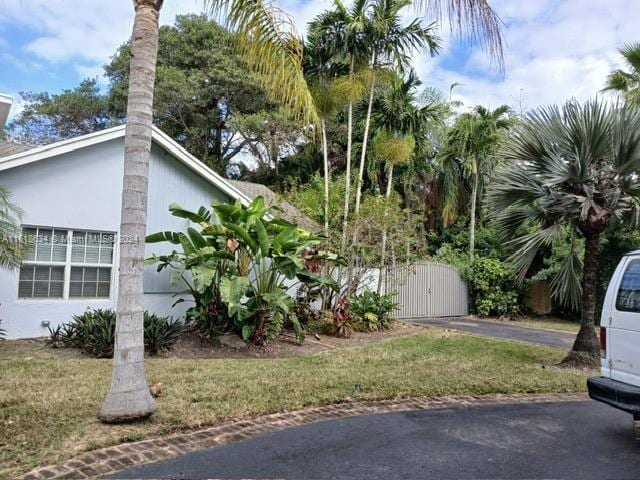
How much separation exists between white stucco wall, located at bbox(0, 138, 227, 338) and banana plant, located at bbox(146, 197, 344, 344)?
142cm

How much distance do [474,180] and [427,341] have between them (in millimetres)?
11792

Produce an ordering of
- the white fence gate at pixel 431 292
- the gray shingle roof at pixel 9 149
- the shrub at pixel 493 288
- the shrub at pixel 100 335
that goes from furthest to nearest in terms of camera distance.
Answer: the shrub at pixel 493 288 < the white fence gate at pixel 431 292 < the gray shingle roof at pixel 9 149 < the shrub at pixel 100 335

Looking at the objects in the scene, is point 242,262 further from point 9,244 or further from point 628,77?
point 628,77

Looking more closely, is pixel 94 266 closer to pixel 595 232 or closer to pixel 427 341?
pixel 427 341

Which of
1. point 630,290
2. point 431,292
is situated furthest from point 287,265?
point 431,292

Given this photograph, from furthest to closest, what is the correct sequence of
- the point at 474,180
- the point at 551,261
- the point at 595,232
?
the point at 474,180, the point at 551,261, the point at 595,232

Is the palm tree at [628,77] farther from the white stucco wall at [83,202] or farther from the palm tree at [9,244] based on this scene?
the palm tree at [9,244]

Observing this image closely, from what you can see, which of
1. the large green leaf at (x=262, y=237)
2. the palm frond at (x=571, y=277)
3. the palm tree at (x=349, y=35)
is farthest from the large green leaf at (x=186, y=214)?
the palm frond at (x=571, y=277)

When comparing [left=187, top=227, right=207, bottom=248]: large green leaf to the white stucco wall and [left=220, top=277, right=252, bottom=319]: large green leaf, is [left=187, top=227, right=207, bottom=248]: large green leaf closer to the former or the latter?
[left=220, top=277, right=252, bottom=319]: large green leaf

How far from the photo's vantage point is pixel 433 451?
4.78 meters

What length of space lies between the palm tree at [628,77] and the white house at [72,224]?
45.9 ft

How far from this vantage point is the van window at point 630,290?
5176 mm

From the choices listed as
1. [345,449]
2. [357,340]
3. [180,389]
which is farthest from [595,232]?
[180,389]

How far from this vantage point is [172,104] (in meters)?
25.1
